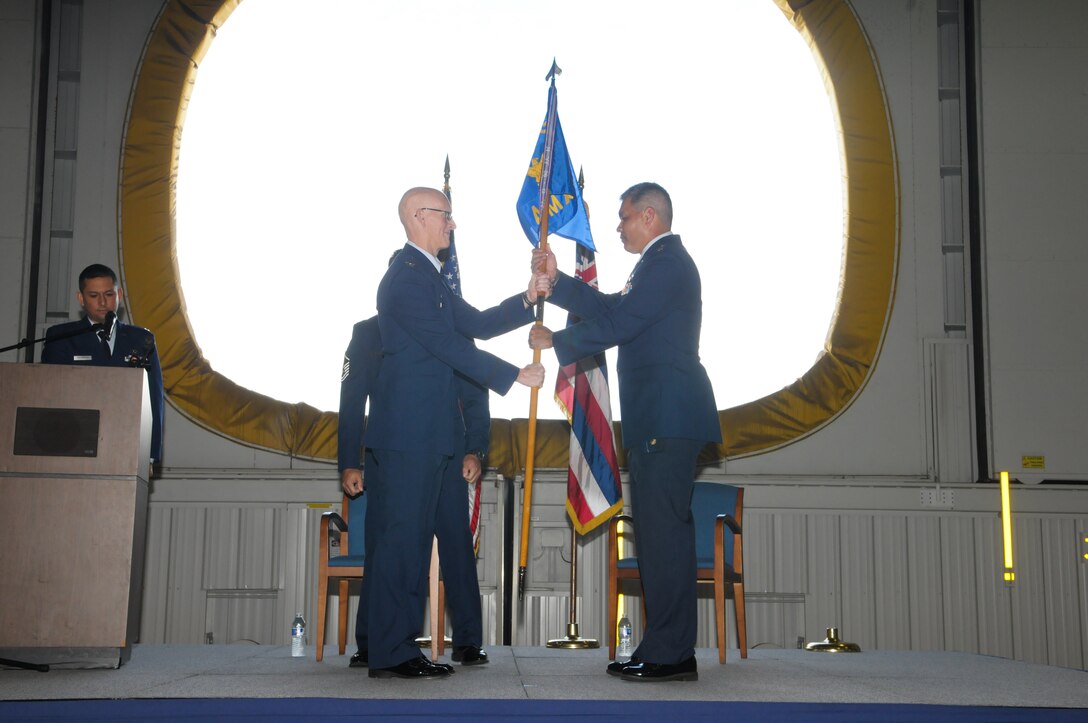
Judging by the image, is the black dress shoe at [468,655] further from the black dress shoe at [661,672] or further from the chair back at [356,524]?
the chair back at [356,524]

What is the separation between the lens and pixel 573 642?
17.3 ft

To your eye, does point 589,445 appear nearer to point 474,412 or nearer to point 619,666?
point 474,412

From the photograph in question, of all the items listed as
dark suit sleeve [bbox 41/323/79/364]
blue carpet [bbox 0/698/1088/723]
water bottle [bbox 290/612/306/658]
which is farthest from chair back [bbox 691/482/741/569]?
dark suit sleeve [bbox 41/323/79/364]

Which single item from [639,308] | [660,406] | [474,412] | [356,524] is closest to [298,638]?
[356,524]

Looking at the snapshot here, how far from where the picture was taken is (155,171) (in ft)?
20.0

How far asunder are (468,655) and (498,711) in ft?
4.13

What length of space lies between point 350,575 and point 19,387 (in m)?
1.47

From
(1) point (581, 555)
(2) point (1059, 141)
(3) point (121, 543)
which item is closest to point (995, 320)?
(2) point (1059, 141)

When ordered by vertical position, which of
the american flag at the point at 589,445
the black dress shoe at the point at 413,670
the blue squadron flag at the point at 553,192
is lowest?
the black dress shoe at the point at 413,670

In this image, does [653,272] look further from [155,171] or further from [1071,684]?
[155,171]

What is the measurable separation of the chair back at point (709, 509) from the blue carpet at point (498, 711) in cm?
219

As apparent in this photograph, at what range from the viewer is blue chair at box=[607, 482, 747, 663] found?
452 cm

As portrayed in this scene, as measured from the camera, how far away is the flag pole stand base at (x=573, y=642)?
208 inches

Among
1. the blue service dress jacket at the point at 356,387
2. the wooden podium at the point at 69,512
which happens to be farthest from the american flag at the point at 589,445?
the wooden podium at the point at 69,512
